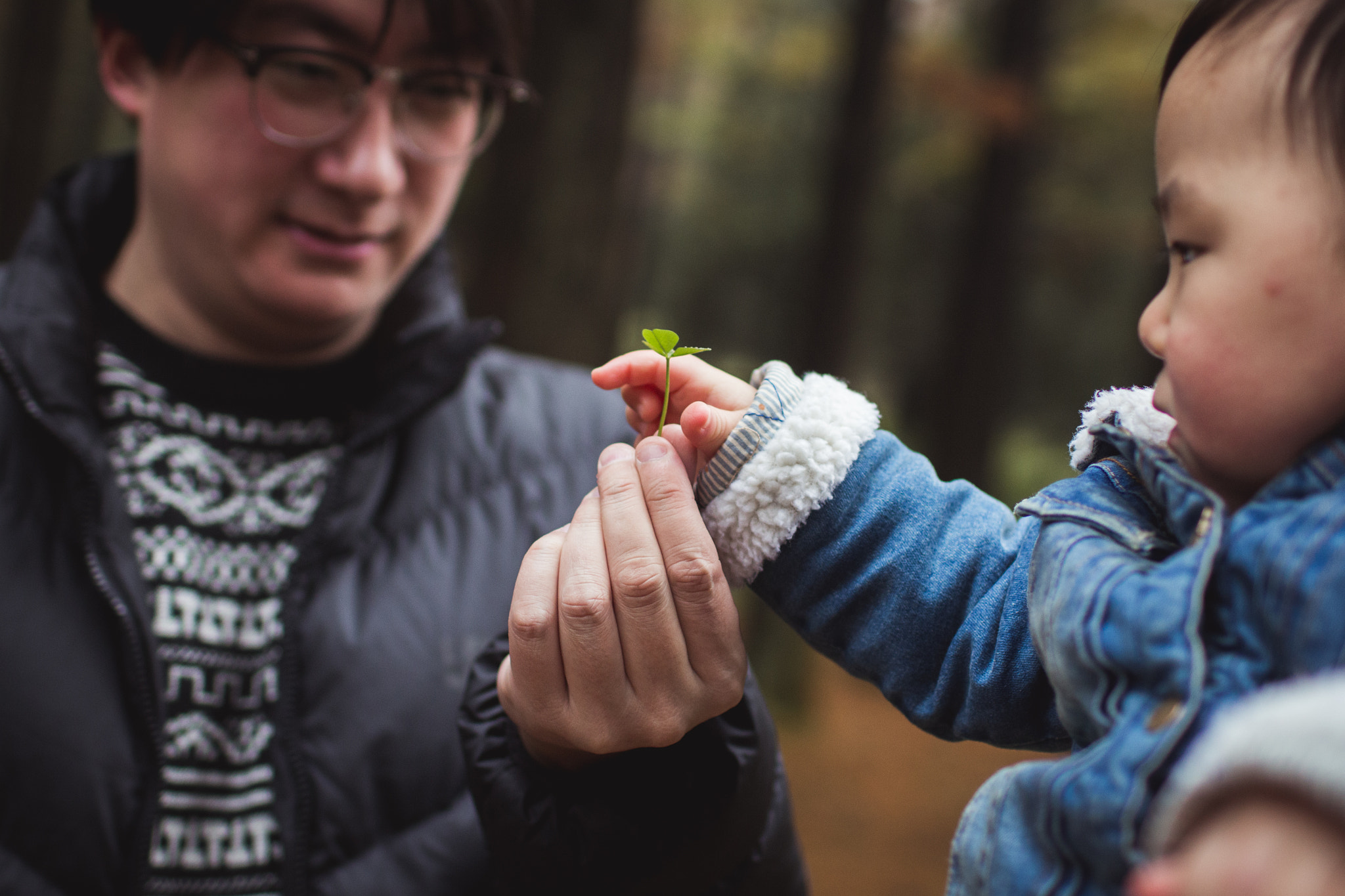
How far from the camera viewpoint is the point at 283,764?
1.60m

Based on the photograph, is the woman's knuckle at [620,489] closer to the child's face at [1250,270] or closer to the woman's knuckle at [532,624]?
the woman's knuckle at [532,624]

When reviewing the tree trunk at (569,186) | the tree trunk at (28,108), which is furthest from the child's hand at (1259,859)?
the tree trunk at (28,108)

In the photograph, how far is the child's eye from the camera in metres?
0.90

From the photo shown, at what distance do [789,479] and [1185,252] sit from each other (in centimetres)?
47

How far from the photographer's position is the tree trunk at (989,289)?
10078mm

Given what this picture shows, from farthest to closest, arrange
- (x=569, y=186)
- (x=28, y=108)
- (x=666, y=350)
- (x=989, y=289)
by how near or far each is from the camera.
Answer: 1. (x=989, y=289)
2. (x=28, y=108)
3. (x=569, y=186)
4. (x=666, y=350)

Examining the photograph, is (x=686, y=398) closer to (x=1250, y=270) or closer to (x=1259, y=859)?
(x=1250, y=270)

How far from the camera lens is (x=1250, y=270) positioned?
833 mm

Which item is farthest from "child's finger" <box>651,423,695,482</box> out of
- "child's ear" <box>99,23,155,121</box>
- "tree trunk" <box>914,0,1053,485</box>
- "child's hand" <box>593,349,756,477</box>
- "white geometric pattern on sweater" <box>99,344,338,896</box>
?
"tree trunk" <box>914,0,1053,485</box>

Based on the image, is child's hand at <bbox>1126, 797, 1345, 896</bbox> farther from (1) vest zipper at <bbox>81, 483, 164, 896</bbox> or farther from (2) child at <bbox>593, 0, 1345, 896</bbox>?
(1) vest zipper at <bbox>81, 483, 164, 896</bbox>

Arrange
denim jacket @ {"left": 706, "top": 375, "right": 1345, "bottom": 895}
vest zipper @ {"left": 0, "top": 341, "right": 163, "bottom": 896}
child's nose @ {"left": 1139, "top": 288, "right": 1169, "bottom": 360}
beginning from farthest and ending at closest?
vest zipper @ {"left": 0, "top": 341, "right": 163, "bottom": 896} → child's nose @ {"left": 1139, "top": 288, "right": 1169, "bottom": 360} → denim jacket @ {"left": 706, "top": 375, "right": 1345, "bottom": 895}

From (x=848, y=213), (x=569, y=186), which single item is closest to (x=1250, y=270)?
(x=569, y=186)

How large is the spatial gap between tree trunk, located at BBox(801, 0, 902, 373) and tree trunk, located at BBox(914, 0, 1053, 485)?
242 centimetres

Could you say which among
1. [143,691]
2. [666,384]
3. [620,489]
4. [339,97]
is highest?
[339,97]
